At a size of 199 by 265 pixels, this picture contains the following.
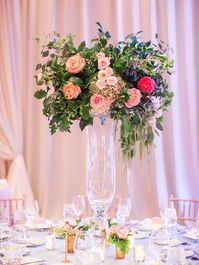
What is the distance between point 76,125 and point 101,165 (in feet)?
8.23

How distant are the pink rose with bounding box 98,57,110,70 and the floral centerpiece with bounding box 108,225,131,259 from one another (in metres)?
0.69

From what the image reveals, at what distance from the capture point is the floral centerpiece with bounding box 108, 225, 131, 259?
1.77 metres

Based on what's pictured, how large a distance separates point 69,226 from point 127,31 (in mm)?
2753

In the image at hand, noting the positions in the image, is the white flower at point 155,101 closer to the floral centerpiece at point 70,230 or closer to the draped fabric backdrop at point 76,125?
the floral centerpiece at point 70,230

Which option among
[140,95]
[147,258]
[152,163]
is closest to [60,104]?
[140,95]

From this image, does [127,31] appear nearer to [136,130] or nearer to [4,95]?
[4,95]

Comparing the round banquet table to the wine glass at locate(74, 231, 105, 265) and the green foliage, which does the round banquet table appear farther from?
the wine glass at locate(74, 231, 105, 265)

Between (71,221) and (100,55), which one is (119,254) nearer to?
(71,221)

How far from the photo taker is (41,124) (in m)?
4.48

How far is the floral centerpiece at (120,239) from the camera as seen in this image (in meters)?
1.77

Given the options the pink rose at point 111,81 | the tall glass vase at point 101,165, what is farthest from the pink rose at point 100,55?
the tall glass vase at point 101,165

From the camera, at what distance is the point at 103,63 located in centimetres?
177

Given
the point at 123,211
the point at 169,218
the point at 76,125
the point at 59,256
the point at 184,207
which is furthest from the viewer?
the point at 76,125

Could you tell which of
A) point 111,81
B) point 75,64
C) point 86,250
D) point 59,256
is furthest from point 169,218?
point 75,64
